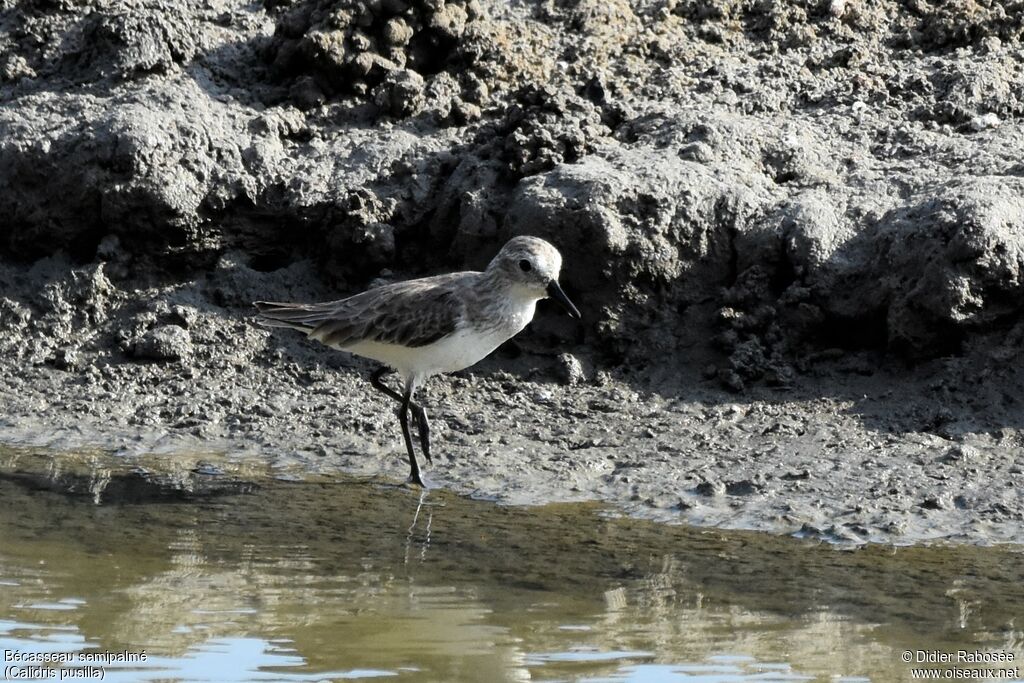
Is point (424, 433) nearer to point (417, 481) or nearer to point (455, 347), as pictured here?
point (417, 481)

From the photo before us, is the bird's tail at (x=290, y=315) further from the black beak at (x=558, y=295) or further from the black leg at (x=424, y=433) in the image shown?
the black beak at (x=558, y=295)

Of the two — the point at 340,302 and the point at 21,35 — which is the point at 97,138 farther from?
the point at 340,302

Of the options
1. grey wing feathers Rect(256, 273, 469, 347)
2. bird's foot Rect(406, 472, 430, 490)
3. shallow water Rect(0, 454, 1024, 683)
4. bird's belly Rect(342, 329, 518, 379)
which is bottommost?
shallow water Rect(0, 454, 1024, 683)

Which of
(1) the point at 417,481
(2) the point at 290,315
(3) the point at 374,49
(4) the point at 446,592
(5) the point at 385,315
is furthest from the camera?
(3) the point at 374,49

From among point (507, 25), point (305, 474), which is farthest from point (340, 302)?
point (507, 25)

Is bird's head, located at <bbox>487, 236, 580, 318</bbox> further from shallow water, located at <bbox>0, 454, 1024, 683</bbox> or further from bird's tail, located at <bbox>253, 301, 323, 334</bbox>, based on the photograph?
shallow water, located at <bbox>0, 454, 1024, 683</bbox>

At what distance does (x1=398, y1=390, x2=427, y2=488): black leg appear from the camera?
25.3ft

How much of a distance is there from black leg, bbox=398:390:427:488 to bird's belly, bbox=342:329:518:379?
14 cm
